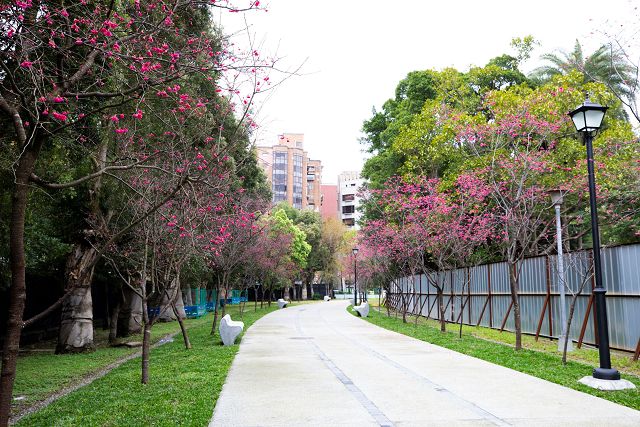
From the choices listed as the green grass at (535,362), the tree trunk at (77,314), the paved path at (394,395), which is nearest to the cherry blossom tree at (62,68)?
the paved path at (394,395)

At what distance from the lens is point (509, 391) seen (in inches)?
313

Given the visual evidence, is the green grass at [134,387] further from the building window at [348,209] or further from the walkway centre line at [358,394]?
the building window at [348,209]

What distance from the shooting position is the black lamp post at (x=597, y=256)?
8.25 metres

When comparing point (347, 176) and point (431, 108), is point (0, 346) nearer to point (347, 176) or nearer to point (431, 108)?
point (431, 108)

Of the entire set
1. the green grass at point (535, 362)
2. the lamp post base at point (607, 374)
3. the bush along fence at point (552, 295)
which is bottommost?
the green grass at point (535, 362)

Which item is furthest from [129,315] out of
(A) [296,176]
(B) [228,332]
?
(A) [296,176]

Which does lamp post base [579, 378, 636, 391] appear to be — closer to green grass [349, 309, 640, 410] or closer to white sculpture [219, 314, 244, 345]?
green grass [349, 309, 640, 410]

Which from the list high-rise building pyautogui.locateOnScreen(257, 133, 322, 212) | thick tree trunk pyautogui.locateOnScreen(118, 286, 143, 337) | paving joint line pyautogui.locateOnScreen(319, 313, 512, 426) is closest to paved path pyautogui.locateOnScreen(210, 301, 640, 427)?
paving joint line pyautogui.locateOnScreen(319, 313, 512, 426)

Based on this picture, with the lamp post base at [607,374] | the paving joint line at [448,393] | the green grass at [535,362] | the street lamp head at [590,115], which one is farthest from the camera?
the street lamp head at [590,115]

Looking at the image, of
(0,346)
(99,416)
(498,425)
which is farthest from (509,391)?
(0,346)

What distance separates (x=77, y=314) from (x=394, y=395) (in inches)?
439

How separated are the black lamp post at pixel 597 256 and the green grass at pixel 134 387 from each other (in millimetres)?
5843

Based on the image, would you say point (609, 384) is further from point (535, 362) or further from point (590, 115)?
point (590, 115)

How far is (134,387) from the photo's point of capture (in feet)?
29.0
